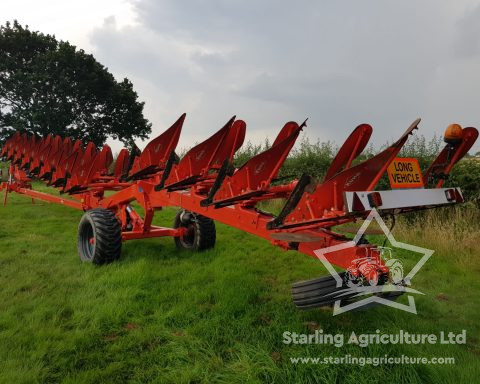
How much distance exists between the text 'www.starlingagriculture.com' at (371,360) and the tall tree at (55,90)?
26.4 metres

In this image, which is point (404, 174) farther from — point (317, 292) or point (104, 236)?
point (104, 236)

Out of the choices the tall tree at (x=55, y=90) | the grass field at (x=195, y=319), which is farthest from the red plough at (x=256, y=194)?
the tall tree at (x=55, y=90)

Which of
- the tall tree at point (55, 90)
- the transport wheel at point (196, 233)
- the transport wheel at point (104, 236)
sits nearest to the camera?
the transport wheel at point (104, 236)

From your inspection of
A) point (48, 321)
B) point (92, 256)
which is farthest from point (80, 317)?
point (92, 256)

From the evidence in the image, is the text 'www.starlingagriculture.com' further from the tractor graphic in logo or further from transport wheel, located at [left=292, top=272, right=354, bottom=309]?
the tractor graphic in logo

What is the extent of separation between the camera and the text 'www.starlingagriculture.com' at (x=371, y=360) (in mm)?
2820

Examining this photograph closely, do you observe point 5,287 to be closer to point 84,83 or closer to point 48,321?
point 48,321

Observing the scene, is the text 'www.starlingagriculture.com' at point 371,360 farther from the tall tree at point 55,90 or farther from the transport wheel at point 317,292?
the tall tree at point 55,90

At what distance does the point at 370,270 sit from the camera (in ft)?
8.98

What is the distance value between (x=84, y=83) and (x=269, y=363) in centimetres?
2792

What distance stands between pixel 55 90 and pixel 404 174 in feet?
91.1

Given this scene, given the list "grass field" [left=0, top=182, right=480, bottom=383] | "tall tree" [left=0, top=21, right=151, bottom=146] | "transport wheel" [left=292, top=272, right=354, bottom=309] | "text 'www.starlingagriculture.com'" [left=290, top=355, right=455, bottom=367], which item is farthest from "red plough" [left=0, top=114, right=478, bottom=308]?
"tall tree" [left=0, top=21, right=151, bottom=146]

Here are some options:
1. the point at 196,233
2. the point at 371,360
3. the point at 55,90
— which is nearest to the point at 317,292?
the point at 371,360

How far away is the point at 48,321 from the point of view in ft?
11.6
